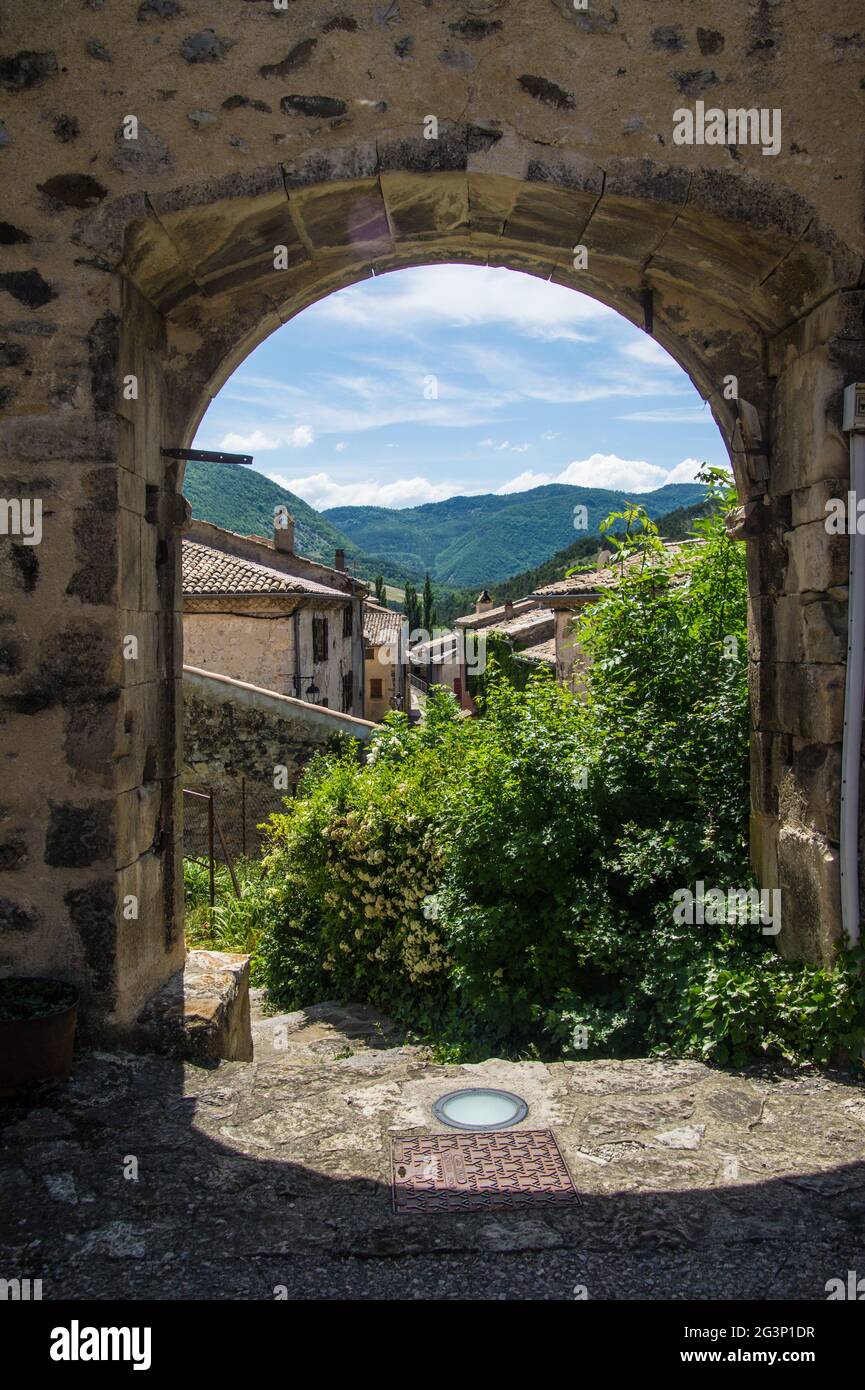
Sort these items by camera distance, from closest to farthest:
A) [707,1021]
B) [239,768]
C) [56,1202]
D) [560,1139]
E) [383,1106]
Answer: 1. [56,1202]
2. [560,1139]
3. [383,1106]
4. [707,1021]
5. [239,768]

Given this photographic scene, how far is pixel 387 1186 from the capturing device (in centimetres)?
312

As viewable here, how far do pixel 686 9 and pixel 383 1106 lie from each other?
14.2ft

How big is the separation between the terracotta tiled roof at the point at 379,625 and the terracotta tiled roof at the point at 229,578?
15.7 metres

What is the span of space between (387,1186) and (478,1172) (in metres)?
0.30

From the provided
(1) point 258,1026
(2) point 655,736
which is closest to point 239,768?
(1) point 258,1026

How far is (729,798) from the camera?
5000 mm

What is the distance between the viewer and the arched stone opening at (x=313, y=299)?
151 inches

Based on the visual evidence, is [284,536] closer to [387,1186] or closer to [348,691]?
[348,691]

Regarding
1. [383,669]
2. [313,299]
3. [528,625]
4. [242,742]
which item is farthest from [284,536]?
[313,299]

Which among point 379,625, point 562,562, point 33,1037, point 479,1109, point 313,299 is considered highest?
point 562,562

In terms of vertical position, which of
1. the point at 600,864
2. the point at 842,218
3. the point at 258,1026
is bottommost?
the point at 258,1026

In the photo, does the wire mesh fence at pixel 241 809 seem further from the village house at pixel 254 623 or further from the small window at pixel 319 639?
the small window at pixel 319 639
